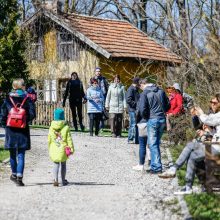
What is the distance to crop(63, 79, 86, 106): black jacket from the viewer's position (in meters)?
22.0

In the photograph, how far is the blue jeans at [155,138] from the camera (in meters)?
12.4

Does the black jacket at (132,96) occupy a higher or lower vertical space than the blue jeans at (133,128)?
higher

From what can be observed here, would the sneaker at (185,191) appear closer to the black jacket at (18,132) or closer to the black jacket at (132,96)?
the black jacket at (18,132)

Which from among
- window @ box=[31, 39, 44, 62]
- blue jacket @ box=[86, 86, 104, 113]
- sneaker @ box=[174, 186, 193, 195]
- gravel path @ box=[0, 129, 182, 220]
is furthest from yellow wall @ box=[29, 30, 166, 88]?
sneaker @ box=[174, 186, 193, 195]

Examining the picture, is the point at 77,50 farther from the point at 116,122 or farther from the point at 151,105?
the point at 151,105

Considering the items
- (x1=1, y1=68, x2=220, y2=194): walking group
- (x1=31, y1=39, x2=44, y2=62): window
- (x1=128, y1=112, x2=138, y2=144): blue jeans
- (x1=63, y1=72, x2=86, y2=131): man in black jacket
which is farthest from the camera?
(x1=31, y1=39, x2=44, y2=62): window

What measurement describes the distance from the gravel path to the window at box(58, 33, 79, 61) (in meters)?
15.6

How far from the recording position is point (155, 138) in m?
12.4

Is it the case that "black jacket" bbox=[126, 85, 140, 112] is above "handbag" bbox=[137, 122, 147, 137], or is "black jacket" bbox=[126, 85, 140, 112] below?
above

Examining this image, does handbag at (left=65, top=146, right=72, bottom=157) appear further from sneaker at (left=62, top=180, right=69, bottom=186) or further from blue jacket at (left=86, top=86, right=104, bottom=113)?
blue jacket at (left=86, top=86, right=104, bottom=113)

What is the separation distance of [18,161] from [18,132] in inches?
19.0

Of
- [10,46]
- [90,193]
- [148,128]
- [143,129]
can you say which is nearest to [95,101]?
[10,46]

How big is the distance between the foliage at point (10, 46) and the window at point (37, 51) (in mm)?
Result: 7960

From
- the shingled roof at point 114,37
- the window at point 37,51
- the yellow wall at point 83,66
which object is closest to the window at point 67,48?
the yellow wall at point 83,66
